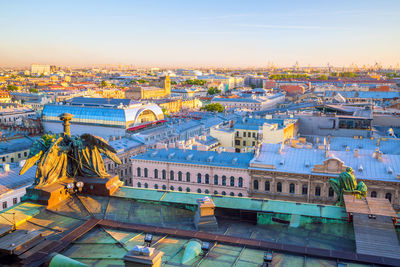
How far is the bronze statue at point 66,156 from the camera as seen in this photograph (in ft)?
61.5

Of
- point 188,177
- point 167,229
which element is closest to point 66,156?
point 167,229

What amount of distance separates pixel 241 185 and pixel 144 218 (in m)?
25.3

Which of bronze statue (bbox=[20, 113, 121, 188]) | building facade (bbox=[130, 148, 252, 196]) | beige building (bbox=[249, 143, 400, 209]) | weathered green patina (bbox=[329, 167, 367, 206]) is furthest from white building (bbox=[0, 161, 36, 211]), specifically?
weathered green patina (bbox=[329, 167, 367, 206])

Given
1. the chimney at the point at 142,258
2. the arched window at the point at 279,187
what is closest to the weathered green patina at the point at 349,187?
the chimney at the point at 142,258

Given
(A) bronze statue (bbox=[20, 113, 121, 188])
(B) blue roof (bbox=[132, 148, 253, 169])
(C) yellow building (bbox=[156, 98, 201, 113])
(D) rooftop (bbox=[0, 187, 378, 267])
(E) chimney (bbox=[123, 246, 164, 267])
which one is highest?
(A) bronze statue (bbox=[20, 113, 121, 188])

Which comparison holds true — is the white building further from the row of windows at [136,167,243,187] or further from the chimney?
the chimney

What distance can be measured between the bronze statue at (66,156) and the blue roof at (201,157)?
23.7 metres

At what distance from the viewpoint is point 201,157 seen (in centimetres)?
4503

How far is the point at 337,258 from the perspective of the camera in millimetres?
13984

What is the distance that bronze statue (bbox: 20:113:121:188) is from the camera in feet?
61.5

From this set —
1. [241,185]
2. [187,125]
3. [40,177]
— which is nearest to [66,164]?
[40,177]

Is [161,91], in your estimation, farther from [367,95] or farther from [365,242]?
[365,242]

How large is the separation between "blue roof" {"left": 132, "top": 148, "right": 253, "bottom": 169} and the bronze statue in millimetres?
23728

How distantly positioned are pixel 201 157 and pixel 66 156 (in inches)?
1035
